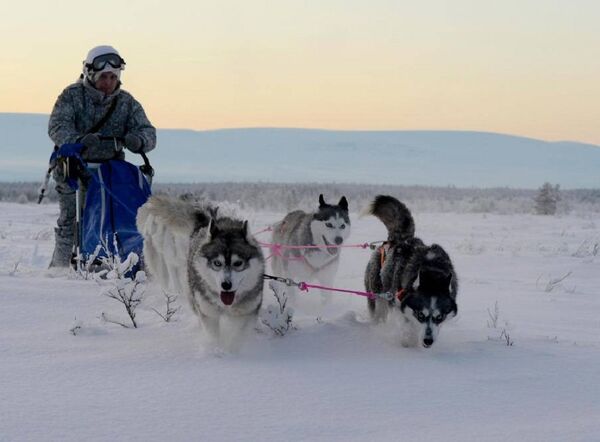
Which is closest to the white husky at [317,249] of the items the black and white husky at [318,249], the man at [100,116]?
the black and white husky at [318,249]

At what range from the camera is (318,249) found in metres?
7.50

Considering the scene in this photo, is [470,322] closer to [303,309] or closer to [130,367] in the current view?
[303,309]

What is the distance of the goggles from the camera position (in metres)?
6.54

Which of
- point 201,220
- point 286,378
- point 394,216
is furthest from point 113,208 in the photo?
point 286,378

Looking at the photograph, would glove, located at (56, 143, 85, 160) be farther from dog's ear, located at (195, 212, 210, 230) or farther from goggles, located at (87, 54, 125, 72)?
dog's ear, located at (195, 212, 210, 230)

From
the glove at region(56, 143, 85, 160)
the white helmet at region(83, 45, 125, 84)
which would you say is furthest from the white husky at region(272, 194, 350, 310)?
the white helmet at region(83, 45, 125, 84)

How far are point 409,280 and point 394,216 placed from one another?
1.00 metres

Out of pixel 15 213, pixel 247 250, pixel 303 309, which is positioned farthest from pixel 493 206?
pixel 247 250

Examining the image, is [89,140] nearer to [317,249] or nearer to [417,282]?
[317,249]

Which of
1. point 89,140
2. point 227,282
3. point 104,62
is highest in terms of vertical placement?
point 104,62

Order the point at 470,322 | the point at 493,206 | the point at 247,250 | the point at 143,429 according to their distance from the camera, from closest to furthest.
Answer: the point at 143,429 < the point at 247,250 < the point at 470,322 < the point at 493,206

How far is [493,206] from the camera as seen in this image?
99.2 ft

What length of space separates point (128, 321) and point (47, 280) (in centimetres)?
167

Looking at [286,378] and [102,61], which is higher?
[102,61]
